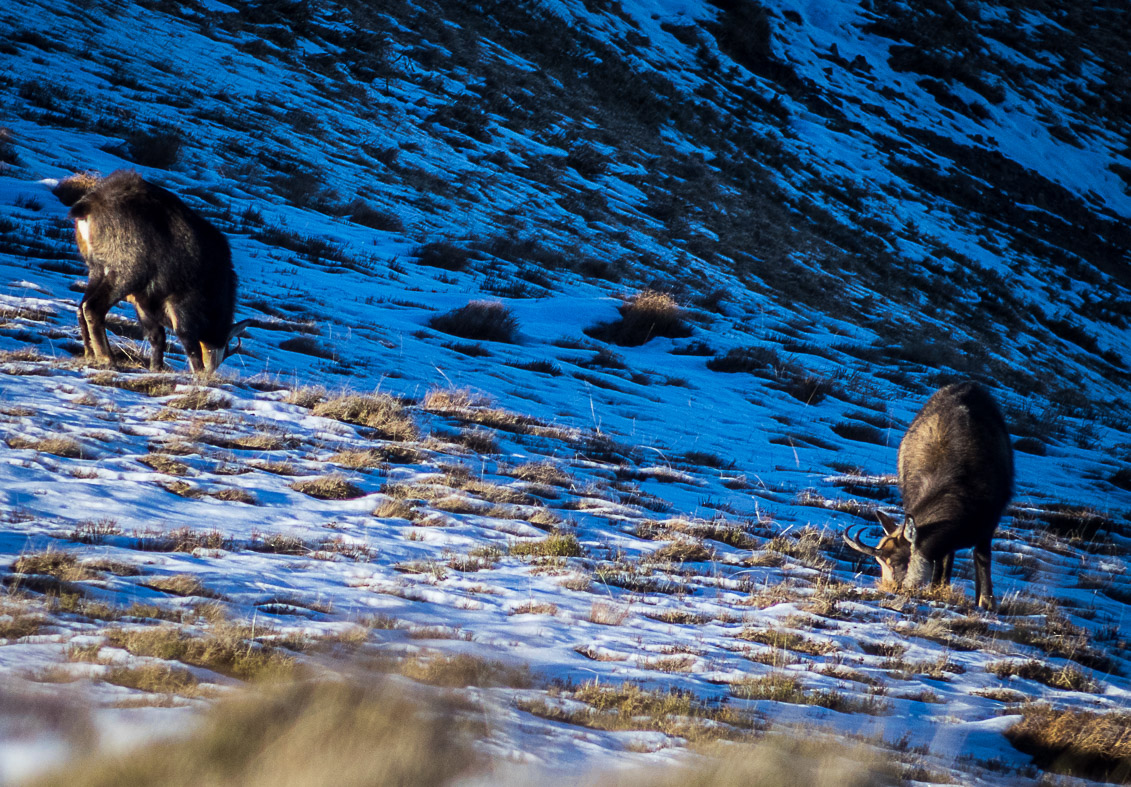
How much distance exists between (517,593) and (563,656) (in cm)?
82

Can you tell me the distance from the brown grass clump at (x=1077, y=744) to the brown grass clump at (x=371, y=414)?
508 cm

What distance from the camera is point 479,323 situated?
1250cm

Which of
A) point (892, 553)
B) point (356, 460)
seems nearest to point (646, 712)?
point (356, 460)

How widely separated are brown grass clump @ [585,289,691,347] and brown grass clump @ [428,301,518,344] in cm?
225

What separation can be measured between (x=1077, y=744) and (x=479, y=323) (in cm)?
978

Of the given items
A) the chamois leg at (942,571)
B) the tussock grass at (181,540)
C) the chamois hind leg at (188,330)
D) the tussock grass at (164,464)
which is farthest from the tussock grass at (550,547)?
the chamois hind leg at (188,330)

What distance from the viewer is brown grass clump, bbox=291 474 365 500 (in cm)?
568

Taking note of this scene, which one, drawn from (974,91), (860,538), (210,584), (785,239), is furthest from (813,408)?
(974,91)

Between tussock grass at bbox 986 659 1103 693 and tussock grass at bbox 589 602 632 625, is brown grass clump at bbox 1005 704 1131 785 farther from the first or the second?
tussock grass at bbox 589 602 632 625

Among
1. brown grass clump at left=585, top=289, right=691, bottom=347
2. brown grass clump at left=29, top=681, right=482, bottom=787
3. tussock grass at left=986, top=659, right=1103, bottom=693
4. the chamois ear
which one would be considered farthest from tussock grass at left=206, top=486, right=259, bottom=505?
brown grass clump at left=585, top=289, right=691, bottom=347

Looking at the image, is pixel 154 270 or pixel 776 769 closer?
pixel 776 769

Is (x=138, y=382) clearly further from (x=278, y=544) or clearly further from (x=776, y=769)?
(x=776, y=769)

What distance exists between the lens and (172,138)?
15.3 meters

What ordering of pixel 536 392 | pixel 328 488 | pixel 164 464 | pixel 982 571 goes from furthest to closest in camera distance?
pixel 536 392 < pixel 982 571 < pixel 328 488 < pixel 164 464
